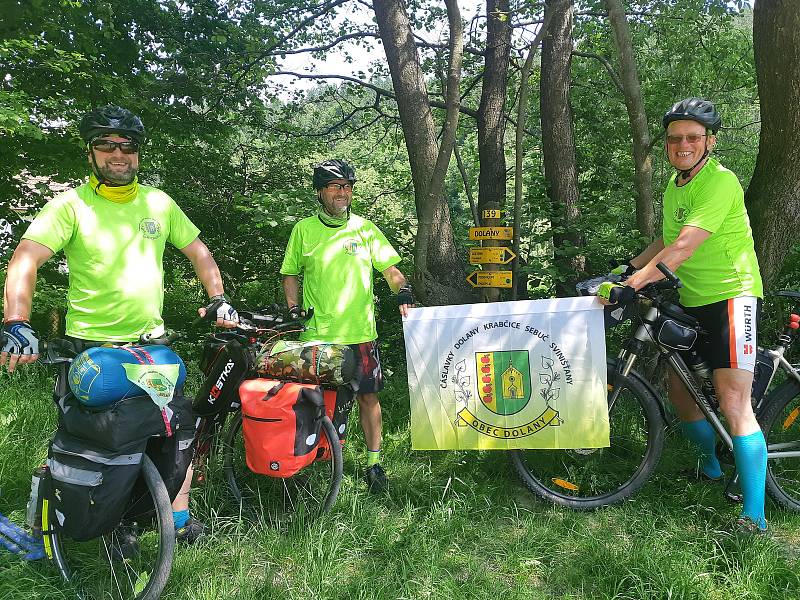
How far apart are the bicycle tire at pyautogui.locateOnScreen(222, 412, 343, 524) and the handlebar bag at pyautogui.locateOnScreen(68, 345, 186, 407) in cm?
92

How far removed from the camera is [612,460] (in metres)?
3.58

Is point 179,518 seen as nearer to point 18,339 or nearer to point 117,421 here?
point 117,421

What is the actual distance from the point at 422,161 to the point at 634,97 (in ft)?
6.08

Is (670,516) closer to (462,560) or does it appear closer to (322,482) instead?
(462,560)

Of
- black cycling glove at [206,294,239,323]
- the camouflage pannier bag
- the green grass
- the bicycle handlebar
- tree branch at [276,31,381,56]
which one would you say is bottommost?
the green grass

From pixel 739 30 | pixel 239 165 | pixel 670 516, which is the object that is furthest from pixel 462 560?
pixel 739 30

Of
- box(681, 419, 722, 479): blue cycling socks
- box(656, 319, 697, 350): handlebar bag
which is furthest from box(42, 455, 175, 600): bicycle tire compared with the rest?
box(681, 419, 722, 479): blue cycling socks

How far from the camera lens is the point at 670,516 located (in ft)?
10.2

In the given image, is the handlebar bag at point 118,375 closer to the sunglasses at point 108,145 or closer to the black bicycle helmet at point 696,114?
the sunglasses at point 108,145

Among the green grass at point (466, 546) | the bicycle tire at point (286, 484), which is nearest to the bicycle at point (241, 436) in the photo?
the bicycle tire at point (286, 484)

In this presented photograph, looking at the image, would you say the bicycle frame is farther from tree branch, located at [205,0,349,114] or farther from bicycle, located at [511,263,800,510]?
tree branch, located at [205,0,349,114]

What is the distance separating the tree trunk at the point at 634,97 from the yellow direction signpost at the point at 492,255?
1036 mm

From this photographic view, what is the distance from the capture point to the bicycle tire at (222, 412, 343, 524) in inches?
126

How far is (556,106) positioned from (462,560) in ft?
14.6
